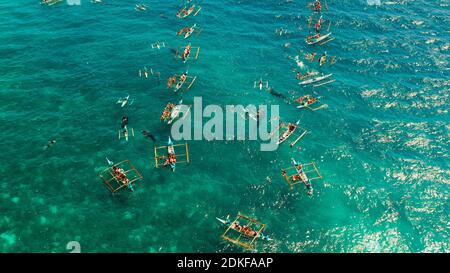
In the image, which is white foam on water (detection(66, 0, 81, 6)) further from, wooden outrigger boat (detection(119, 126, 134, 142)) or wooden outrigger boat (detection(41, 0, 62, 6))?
wooden outrigger boat (detection(119, 126, 134, 142))

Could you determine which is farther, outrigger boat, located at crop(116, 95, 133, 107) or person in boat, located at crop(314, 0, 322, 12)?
person in boat, located at crop(314, 0, 322, 12)

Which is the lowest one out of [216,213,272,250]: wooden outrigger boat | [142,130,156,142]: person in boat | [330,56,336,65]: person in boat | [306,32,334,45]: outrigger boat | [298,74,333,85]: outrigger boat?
[216,213,272,250]: wooden outrigger boat

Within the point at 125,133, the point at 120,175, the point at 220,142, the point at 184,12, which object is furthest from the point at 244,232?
the point at 184,12

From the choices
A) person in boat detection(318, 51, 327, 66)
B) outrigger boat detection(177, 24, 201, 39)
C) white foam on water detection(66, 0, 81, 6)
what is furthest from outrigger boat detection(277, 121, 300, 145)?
white foam on water detection(66, 0, 81, 6)

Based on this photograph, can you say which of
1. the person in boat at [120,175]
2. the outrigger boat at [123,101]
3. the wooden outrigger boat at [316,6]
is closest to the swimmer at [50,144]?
the person in boat at [120,175]

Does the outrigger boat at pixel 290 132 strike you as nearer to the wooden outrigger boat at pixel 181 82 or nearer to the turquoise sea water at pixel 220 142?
the turquoise sea water at pixel 220 142

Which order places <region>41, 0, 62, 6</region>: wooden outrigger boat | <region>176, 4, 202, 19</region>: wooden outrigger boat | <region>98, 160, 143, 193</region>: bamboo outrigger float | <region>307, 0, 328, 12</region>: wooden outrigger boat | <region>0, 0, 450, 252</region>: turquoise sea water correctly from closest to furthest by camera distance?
<region>0, 0, 450, 252</region>: turquoise sea water, <region>98, 160, 143, 193</region>: bamboo outrigger float, <region>176, 4, 202, 19</region>: wooden outrigger boat, <region>307, 0, 328, 12</region>: wooden outrigger boat, <region>41, 0, 62, 6</region>: wooden outrigger boat

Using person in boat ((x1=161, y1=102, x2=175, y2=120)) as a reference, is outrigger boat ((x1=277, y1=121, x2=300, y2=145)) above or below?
below

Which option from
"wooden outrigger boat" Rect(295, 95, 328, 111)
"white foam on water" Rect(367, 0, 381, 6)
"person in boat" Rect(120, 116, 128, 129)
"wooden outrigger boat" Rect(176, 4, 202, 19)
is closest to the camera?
"person in boat" Rect(120, 116, 128, 129)
